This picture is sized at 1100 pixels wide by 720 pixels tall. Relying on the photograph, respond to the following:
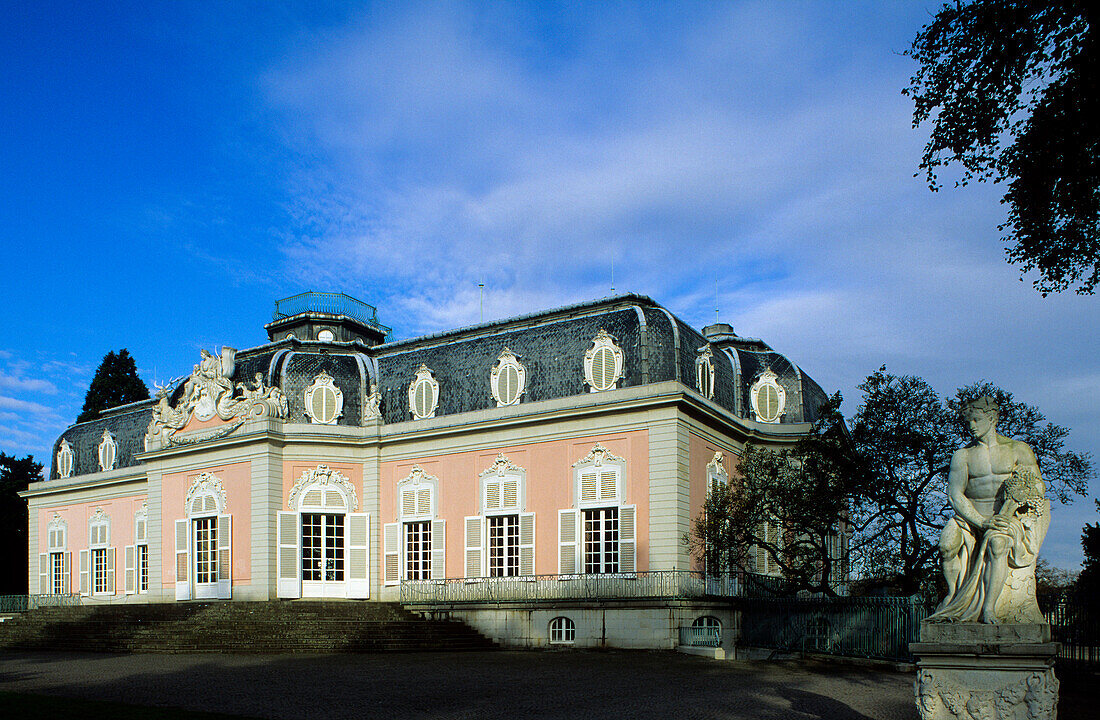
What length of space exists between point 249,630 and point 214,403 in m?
8.64

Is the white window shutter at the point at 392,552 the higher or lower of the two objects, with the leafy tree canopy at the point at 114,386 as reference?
lower

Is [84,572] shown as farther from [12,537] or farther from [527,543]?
[527,543]

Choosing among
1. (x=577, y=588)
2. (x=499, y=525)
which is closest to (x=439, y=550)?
(x=499, y=525)

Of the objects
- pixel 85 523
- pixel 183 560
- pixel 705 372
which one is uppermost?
pixel 705 372

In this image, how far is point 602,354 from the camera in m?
24.9

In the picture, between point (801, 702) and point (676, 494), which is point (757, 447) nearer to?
point (676, 494)

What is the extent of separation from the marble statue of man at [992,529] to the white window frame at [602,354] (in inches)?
642

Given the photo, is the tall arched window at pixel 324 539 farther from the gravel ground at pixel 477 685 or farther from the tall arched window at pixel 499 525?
the gravel ground at pixel 477 685

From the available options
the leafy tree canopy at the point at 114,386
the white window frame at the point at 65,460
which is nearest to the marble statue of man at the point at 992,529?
the white window frame at the point at 65,460

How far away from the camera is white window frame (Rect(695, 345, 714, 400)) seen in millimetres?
25766

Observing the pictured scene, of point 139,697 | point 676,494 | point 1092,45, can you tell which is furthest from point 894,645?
point 139,697

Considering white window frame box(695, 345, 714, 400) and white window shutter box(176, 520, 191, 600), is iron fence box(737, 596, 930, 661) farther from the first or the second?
white window shutter box(176, 520, 191, 600)

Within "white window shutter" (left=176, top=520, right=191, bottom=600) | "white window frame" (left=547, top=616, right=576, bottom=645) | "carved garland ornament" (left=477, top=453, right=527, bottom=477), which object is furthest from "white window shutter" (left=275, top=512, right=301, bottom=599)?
"white window frame" (left=547, top=616, right=576, bottom=645)

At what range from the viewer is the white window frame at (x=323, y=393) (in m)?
28.5
